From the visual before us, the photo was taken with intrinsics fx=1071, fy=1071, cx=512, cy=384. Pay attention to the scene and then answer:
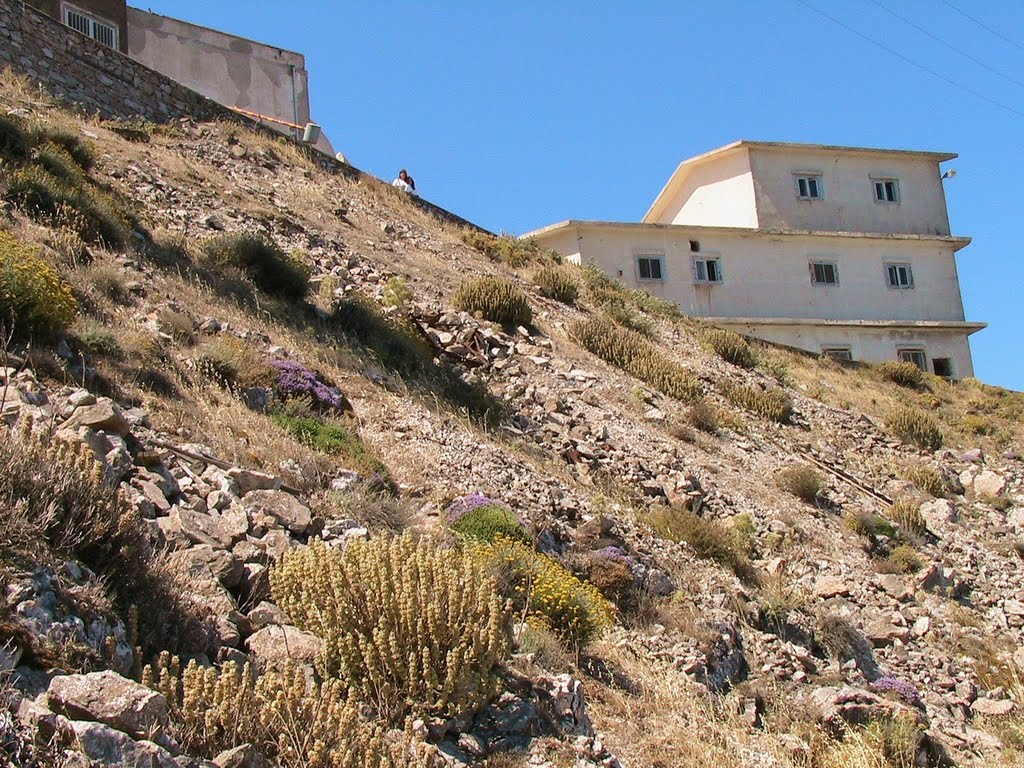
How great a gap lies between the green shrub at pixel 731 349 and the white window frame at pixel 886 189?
1479cm

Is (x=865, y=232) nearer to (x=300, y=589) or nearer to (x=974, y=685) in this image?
(x=974, y=685)

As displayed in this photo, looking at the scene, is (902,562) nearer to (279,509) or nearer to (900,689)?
(900,689)

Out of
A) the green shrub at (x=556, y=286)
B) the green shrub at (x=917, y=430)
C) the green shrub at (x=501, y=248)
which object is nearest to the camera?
the green shrub at (x=917, y=430)

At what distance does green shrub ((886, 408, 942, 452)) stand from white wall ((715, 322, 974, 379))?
377 inches

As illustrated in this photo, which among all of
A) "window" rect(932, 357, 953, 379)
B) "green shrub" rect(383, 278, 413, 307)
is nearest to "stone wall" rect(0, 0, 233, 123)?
"green shrub" rect(383, 278, 413, 307)

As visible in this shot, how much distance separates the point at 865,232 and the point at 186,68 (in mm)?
21571

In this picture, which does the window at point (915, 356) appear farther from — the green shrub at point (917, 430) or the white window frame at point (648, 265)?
the green shrub at point (917, 430)

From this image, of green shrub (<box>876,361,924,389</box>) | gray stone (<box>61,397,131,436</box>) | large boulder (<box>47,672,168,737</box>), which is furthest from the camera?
green shrub (<box>876,361,924,389</box>)

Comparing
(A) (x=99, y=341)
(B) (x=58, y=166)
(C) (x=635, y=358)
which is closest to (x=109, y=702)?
(A) (x=99, y=341)

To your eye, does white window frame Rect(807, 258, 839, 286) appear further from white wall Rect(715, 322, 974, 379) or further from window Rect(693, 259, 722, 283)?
window Rect(693, 259, 722, 283)

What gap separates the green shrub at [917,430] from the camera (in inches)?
817

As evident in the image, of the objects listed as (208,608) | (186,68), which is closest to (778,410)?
(208,608)

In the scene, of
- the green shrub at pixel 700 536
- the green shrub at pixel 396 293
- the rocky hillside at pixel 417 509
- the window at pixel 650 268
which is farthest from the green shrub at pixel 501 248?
the green shrub at pixel 700 536

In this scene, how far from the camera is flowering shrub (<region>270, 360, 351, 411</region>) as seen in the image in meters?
12.1
